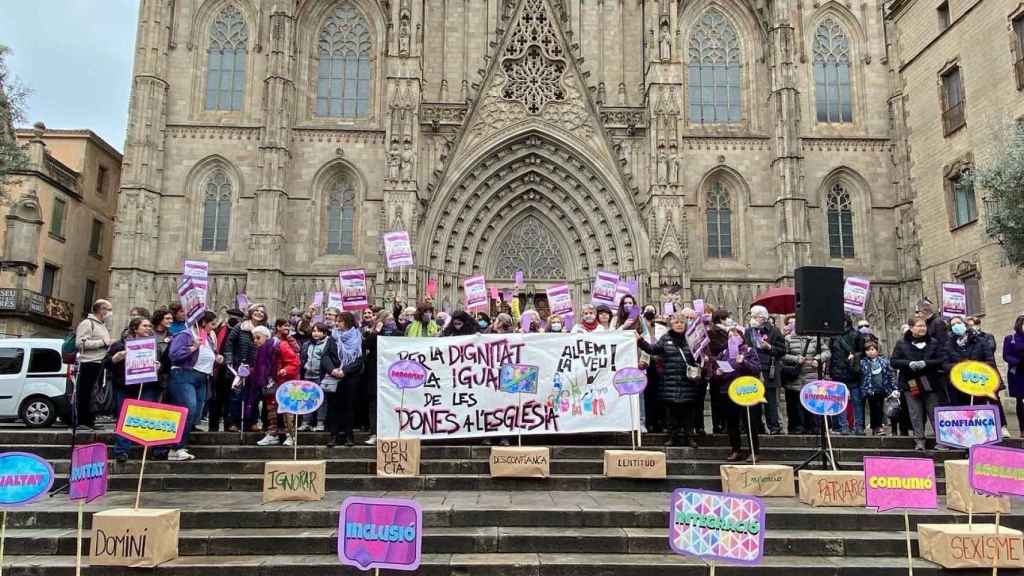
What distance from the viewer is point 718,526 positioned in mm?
5027

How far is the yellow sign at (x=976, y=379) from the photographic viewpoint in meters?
8.59

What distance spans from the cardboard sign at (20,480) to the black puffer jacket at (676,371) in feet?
24.5

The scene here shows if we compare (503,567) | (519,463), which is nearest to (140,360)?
(519,463)

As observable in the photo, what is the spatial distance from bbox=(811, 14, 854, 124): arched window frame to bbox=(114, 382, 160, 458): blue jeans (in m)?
26.5

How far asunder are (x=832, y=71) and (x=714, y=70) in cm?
490

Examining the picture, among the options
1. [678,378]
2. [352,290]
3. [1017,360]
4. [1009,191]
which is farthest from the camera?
[1009,191]

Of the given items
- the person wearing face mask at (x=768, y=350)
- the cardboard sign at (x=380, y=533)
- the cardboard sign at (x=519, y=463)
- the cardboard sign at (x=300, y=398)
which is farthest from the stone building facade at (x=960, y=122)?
the cardboard sign at (x=380, y=533)

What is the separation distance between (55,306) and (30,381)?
15364 millimetres

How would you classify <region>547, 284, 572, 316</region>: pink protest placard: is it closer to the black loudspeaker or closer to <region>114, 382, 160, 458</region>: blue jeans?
the black loudspeaker

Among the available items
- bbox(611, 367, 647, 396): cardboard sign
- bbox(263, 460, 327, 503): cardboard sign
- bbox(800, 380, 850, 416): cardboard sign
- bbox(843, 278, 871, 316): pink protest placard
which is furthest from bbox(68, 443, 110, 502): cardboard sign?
bbox(843, 278, 871, 316): pink protest placard

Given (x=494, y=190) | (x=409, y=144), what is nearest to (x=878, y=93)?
(x=494, y=190)

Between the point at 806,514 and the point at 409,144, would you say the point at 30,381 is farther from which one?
the point at 806,514

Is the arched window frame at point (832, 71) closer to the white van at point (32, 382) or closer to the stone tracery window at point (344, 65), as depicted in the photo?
the stone tracery window at point (344, 65)

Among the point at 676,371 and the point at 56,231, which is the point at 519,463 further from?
the point at 56,231
